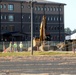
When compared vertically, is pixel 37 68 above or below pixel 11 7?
below

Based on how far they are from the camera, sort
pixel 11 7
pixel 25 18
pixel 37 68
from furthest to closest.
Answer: pixel 25 18 → pixel 11 7 → pixel 37 68

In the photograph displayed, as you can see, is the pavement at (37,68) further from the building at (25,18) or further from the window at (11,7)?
the window at (11,7)

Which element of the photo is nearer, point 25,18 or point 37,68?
point 37,68

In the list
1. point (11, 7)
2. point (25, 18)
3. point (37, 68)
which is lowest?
point (37, 68)

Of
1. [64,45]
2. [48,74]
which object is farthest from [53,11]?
[48,74]

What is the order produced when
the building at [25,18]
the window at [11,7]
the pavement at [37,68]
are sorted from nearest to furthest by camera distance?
the pavement at [37,68], the building at [25,18], the window at [11,7]

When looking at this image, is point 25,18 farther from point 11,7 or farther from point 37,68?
point 37,68

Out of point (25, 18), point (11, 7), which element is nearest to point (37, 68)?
point (11, 7)

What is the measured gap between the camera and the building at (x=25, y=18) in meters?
104

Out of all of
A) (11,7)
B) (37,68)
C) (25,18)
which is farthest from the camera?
(25,18)

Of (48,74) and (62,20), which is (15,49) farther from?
(62,20)

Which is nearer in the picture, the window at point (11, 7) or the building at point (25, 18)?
the building at point (25, 18)

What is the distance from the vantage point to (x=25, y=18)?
353 feet

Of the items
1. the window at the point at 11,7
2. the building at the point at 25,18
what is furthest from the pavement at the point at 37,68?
the window at the point at 11,7
